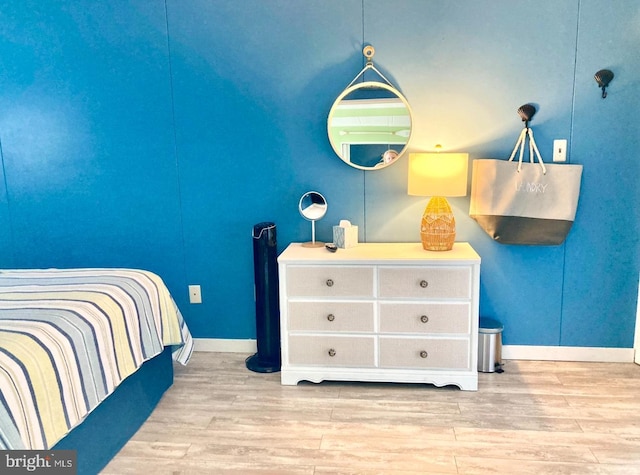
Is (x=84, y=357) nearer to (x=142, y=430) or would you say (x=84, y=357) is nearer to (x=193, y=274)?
(x=142, y=430)

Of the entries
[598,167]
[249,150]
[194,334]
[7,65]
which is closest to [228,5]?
[249,150]

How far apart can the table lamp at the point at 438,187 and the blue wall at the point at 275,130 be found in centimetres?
25

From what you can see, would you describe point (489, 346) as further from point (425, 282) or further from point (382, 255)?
point (382, 255)

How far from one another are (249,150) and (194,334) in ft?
3.99

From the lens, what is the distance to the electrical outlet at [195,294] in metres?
3.18

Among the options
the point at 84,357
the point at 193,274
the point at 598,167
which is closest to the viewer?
the point at 84,357

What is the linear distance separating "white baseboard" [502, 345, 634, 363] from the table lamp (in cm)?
81

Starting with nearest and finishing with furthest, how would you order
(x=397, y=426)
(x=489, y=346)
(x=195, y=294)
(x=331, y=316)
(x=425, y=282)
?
(x=397, y=426)
(x=425, y=282)
(x=331, y=316)
(x=489, y=346)
(x=195, y=294)

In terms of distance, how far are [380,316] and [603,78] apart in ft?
5.62

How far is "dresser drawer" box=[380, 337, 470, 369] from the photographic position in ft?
8.51

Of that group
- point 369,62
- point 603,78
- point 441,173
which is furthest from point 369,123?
point 603,78

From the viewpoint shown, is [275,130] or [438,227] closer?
[438,227]

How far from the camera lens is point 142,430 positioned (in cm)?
232

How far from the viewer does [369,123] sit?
288 centimetres
